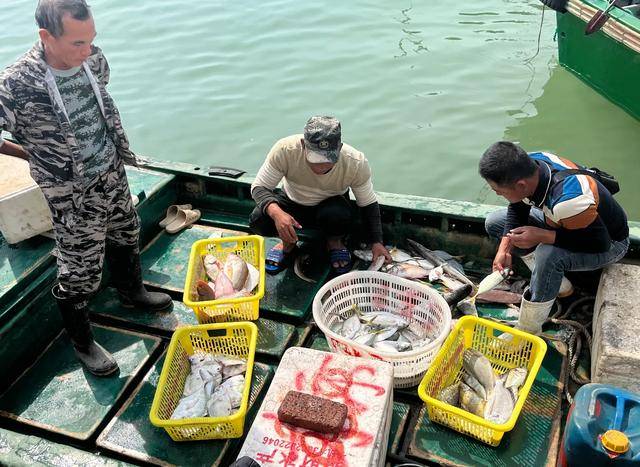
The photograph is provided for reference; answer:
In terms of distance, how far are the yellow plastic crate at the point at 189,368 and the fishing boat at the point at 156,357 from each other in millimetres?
98

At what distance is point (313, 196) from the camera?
3.82 metres

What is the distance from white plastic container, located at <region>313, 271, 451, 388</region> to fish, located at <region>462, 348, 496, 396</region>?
0.20 metres

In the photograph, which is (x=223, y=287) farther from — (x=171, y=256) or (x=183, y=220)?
(x=183, y=220)

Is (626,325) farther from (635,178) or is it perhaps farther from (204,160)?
(204,160)

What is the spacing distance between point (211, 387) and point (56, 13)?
1933 mm

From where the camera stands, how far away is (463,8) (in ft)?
33.6

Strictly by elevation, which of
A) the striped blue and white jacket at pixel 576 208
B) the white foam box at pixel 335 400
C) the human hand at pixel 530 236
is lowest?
the white foam box at pixel 335 400

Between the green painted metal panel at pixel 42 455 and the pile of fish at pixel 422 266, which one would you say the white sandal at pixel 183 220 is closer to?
the pile of fish at pixel 422 266

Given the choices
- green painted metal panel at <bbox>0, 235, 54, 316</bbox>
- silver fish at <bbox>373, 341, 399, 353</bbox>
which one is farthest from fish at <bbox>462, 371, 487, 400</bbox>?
green painted metal panel at <bbox>0, 235, 54, 316</bbox>

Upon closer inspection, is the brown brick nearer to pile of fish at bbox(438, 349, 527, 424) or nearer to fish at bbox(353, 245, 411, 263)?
pile of fish at bbox(438, 349, 527, 424)

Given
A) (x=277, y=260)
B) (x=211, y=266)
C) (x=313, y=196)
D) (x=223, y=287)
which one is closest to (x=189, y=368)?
(x=223, y=287)

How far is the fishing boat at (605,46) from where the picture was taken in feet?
20.2

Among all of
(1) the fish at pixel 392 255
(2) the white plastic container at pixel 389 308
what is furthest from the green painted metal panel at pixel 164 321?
(1) the fish at pixel 392 255

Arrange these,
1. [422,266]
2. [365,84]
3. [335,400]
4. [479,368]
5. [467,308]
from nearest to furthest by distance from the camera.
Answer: [335,400] < [479,368] < [467,308] < [422,266] < [365,84]
